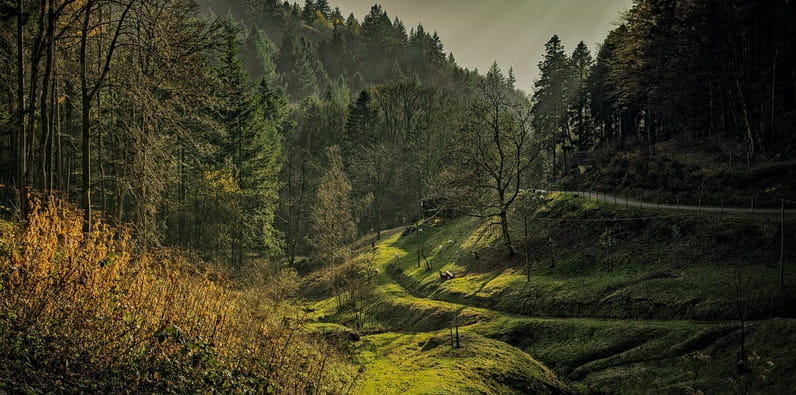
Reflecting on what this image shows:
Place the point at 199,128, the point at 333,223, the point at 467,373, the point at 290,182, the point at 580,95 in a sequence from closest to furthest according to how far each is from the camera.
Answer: the point at 467,373, the point at 199,128, the point at 333,223, the point at 290,182, the point at 580,95

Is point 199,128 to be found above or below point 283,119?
below

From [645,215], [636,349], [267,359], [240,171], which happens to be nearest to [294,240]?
[240,171]

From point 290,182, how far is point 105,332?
4654 centimetres

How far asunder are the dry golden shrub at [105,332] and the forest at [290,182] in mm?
40

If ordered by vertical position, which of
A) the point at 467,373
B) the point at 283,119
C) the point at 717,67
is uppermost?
the point at 283,119

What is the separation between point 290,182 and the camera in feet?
172

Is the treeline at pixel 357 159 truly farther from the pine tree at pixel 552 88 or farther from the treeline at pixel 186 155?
the pine tree at pixel 552 88

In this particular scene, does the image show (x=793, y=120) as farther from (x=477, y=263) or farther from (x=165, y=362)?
(x=165, y=362)

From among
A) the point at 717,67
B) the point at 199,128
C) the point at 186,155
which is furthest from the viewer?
the point at 717,67

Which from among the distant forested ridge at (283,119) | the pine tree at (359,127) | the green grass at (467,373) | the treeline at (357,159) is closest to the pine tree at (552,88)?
the distant forested ridge at (283,119)

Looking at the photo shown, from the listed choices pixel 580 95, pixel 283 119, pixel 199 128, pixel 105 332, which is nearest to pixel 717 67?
pixel 580 95

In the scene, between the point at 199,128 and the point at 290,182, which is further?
the point at 290,182

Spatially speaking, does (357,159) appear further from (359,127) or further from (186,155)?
(186,155)

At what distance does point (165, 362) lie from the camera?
6.82m
